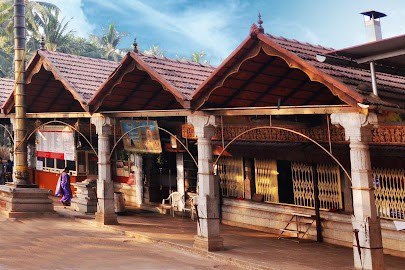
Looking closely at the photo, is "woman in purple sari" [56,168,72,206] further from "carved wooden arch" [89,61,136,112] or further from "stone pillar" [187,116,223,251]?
"stone pillar" [187,116,223,251]

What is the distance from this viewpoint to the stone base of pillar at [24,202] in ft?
52.7

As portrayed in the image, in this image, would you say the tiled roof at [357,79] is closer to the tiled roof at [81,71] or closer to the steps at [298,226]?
the steps at [298,226]

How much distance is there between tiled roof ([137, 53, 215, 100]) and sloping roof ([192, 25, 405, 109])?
0.78m

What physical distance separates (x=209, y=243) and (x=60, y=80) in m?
7.54

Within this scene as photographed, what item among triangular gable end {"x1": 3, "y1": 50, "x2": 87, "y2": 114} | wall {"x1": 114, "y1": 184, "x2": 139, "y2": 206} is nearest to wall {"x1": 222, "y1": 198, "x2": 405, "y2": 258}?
wall {"x1": 114, "y1": 184, "x2": 139, "y2": 206}

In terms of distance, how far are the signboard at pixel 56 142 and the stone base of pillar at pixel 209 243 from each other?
28.4ft

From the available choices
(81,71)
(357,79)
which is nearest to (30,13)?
(81,71)

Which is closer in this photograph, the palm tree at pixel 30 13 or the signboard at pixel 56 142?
the signboard at pixel 56 142

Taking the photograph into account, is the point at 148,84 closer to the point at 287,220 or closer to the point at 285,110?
the point at 285,110

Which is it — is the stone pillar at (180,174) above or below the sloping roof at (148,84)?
below

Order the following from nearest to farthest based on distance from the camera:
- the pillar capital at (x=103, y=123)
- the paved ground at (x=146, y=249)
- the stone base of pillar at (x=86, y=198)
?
the paved ground at (x=146, y=249)
the pillar capital at (x=103, y=123)
the stone base of pillar at (x=86, y=198)

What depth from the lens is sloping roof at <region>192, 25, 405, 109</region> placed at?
8.02m

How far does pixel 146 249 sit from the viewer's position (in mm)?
11648

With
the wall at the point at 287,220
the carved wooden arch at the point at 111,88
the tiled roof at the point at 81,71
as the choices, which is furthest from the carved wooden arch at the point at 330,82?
the tiled roof at the point at 81,71
